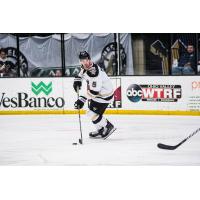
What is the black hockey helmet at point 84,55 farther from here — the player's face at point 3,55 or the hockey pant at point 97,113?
the player's face at point 3,55

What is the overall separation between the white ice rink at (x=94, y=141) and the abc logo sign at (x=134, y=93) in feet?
0.55

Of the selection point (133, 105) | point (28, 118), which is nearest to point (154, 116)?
point (133, 105)

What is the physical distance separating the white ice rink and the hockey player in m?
0.06

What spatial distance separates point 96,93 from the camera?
19.1ft

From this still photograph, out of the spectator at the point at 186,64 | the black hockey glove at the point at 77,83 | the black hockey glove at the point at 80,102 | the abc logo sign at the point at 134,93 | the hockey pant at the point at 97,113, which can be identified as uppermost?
the spectator at the point at 186,64

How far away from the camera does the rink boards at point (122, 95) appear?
573 cm

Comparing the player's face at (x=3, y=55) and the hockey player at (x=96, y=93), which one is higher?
the player's face at (x=3, y=55)

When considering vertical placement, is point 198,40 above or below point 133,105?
above

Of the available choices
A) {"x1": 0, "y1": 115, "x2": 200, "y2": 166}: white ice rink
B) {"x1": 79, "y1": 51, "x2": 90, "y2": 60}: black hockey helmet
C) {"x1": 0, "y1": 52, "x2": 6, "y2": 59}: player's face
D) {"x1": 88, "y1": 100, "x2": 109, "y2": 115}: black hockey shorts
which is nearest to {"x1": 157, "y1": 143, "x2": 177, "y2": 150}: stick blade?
{"x1": 0, "y1": 115, "x2": 200, "y2": 166}: white ice rink

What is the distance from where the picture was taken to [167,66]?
226 inches

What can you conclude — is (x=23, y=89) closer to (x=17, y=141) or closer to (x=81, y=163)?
(x=17, y=141)

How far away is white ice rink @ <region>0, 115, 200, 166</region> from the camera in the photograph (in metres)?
5.72

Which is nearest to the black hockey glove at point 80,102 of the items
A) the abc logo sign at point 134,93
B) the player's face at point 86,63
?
the player's face at point 86,63
